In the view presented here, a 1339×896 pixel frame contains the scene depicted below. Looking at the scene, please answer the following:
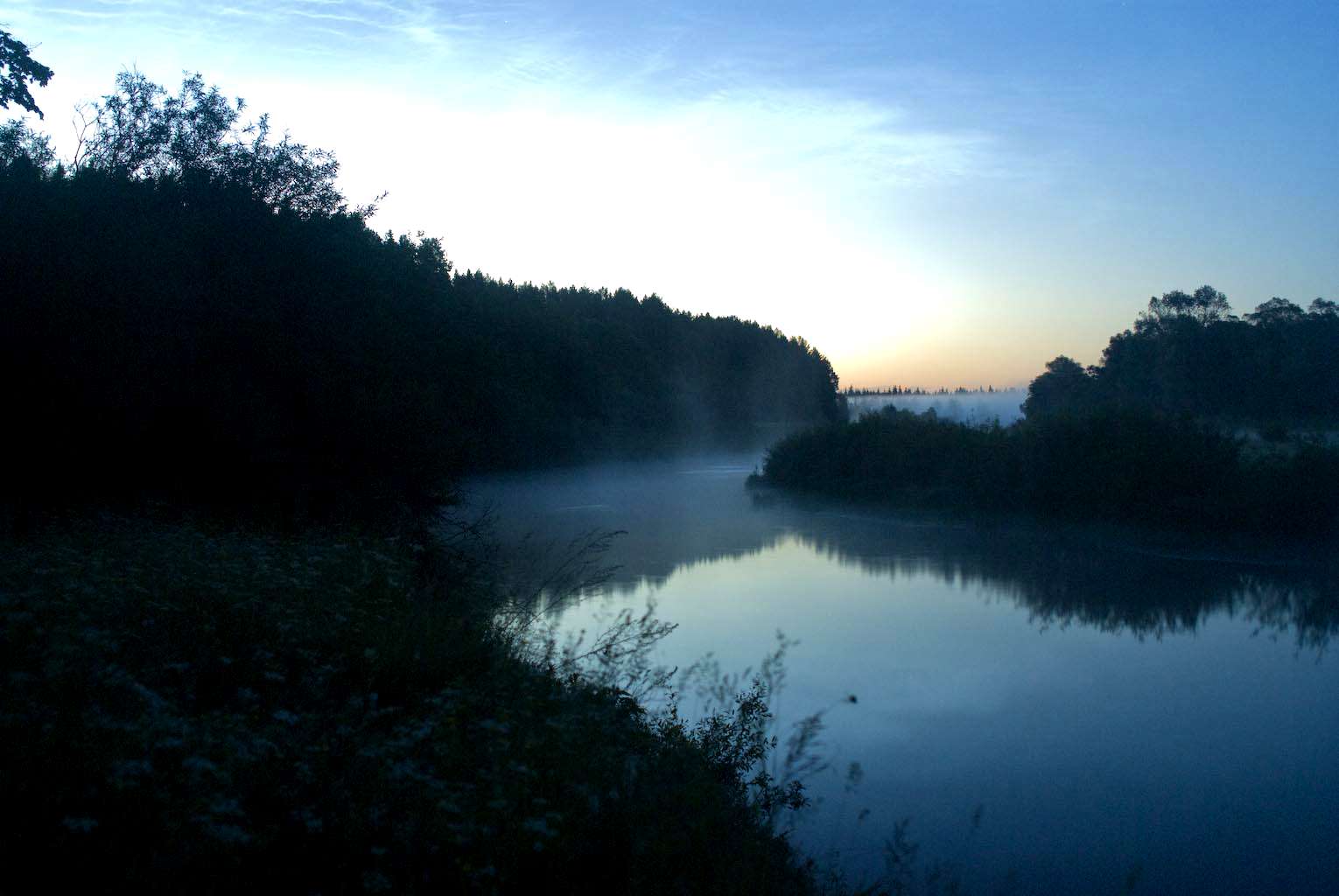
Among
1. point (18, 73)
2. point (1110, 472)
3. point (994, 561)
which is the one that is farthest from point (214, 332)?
point (1110, 472)

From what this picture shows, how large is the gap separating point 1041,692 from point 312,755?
8.31 m

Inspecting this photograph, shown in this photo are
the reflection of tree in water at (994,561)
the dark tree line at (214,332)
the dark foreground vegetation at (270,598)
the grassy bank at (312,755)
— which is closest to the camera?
the grassy bank at (312,755)

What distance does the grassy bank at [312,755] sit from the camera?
2.96m

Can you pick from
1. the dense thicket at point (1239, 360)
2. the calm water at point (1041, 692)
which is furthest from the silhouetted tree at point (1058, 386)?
the calm water at point (1041, 692)

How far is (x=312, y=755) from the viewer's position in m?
3.62

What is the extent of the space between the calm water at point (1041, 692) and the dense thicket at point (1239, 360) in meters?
9.98

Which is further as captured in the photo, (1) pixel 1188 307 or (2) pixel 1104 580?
(1) pixel 1188 307

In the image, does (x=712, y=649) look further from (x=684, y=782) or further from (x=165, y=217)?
(x=165, y=217)

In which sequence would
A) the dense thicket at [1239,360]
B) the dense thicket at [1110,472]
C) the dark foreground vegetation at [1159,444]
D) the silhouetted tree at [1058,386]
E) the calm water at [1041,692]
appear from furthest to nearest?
the silhouetted tree at [1058,386] → the dense thicket at [1239,360] → the dark foreground vegetation at [1159,444] → the dense thicket at [1110,472] → the calm water at [1041,692]

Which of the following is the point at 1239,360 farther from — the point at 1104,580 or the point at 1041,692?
the point at 1041,692

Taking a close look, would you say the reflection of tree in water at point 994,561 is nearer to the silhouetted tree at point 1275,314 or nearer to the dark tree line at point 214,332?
the dark tree line at point 214,332

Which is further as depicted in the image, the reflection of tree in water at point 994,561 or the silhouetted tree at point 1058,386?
the silhouetted tree at point 1058,386

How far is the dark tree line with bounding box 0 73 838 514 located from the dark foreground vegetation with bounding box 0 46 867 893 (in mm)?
39

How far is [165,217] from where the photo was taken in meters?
12.6
